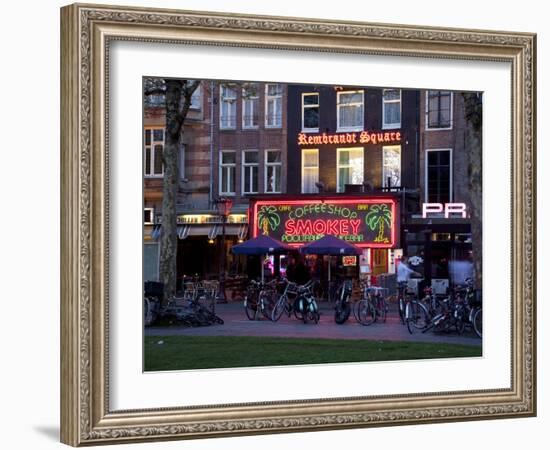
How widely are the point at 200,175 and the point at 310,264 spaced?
179 centimetres

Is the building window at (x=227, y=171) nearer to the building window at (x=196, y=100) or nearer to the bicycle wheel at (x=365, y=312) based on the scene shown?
the building window at (x=196, y=100)

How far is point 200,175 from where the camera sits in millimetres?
13016

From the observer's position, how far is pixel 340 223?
12633 millimetres

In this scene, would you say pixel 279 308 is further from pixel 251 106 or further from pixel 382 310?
pixel 251 106

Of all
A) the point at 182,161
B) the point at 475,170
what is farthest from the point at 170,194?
the point at 475,170

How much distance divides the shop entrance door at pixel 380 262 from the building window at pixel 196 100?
107 inches

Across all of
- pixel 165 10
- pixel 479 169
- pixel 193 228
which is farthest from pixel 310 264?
pixel 165 10

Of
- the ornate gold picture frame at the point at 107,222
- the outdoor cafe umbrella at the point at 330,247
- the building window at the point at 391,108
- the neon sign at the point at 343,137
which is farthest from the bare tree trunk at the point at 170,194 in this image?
the building window at the point at 391,108

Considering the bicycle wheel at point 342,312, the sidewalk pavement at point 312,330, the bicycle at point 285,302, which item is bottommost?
the sidewalk pavement at point 312,330

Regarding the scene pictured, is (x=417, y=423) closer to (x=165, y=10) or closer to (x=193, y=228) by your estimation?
(x=193, y=228)

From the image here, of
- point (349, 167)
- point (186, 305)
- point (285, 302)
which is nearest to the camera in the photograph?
point (186, 305)

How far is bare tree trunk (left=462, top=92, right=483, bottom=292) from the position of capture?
1055cm

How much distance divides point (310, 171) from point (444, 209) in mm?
1697

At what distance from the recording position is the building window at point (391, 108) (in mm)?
10367
